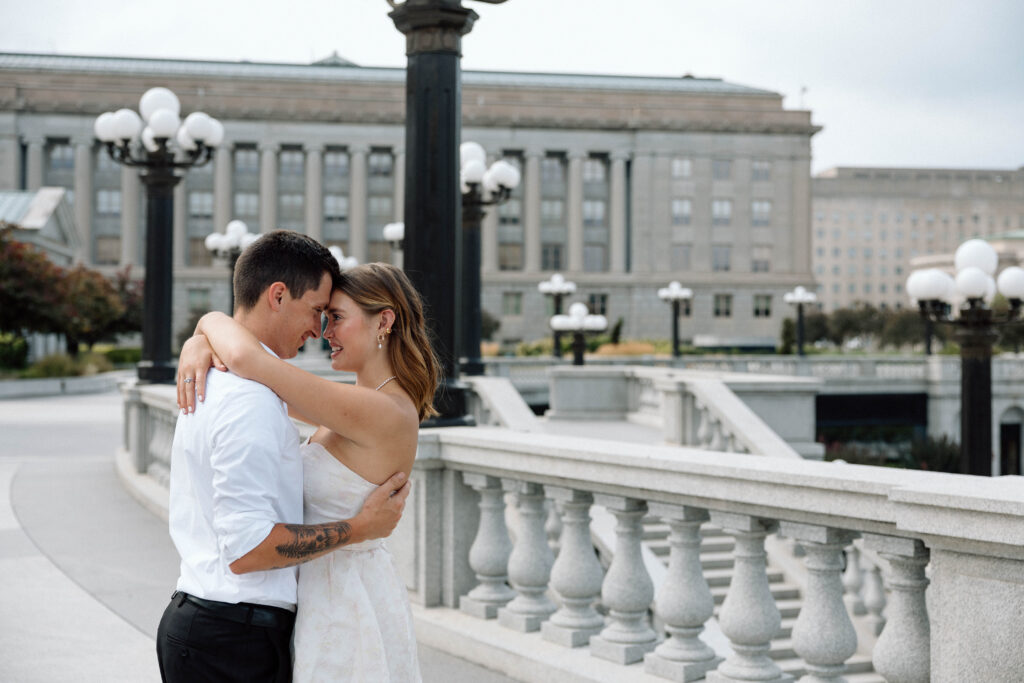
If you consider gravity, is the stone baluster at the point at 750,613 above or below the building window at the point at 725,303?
below

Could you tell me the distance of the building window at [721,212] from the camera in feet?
294

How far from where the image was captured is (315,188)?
85.7 m

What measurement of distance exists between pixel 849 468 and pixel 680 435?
13209 millimetres

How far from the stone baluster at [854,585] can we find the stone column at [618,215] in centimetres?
7796

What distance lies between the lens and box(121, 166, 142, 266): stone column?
83312 mm

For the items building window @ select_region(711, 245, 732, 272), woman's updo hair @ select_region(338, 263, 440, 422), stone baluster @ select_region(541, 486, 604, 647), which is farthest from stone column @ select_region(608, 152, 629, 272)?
woman's updo hair @ select_region(338, 263, 440, 422)

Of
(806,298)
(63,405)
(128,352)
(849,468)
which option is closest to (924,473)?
(849,468)

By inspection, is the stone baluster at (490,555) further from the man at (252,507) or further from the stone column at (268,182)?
the stone column at (268,182)

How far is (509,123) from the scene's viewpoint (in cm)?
8594

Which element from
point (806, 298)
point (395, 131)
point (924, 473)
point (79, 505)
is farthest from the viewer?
point (395, 131)

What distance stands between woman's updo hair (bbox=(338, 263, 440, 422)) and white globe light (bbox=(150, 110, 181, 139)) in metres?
12.6

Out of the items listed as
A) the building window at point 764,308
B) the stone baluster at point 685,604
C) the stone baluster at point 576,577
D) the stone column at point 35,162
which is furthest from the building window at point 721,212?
the stone baluster at point 685,604

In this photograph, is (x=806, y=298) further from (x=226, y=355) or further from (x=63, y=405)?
(x=226, y=355)

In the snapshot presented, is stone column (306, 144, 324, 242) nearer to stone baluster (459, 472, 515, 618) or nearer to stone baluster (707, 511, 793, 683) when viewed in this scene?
stone baluster (459, 472, 515, 618)
